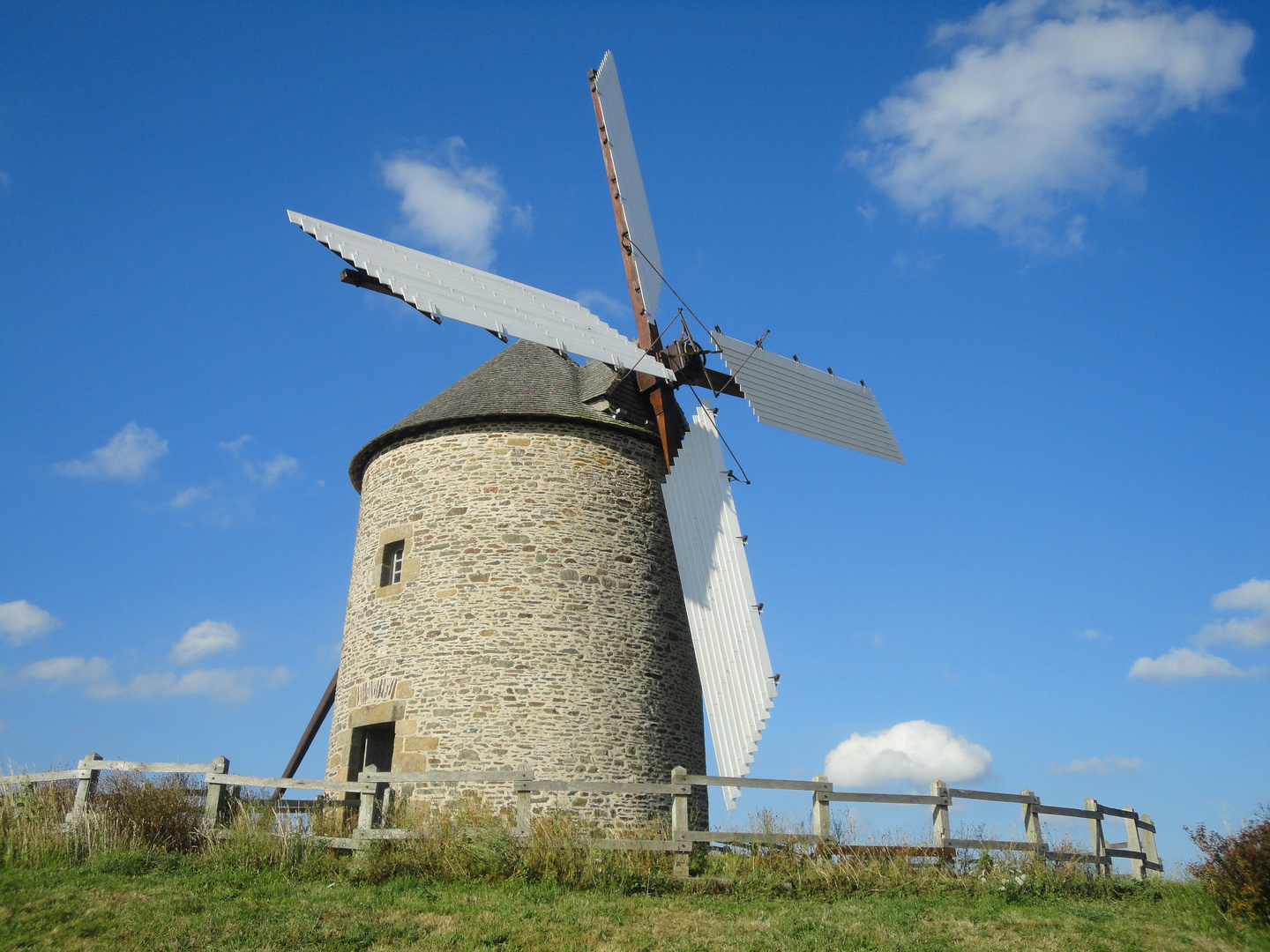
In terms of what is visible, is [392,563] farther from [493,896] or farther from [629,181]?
[629,181]

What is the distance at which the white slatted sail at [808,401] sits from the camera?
15641 mm

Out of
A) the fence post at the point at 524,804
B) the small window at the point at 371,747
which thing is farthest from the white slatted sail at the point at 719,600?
the small window at the point at 371,747

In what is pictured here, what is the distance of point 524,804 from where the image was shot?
10.0 meters

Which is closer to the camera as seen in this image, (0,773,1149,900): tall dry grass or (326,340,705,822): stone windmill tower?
(0,773,1149,900): tall dry grass

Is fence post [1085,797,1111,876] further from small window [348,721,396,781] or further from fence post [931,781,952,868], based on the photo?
small window [348,721,396,781]

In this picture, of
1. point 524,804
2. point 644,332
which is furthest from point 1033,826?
point 644,332

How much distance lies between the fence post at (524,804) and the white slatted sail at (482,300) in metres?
6.05

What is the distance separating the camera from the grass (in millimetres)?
7711

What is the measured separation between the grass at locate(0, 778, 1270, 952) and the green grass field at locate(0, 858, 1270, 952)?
0.02m

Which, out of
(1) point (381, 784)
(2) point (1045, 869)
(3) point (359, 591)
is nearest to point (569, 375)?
(3) point (359, 591)

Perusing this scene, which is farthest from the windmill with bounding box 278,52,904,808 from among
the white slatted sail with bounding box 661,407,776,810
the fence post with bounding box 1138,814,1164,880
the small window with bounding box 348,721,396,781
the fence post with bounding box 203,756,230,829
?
the fence post with bounding box 1138,814,1164,880

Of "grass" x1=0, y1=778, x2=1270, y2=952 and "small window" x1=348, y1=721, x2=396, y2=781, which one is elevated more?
"small window" x1=348, y1=721, x2=396, y2=781

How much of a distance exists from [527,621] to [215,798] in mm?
4373

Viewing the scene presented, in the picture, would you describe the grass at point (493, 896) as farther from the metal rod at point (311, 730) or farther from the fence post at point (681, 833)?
the metal rod at point (311, 730)
